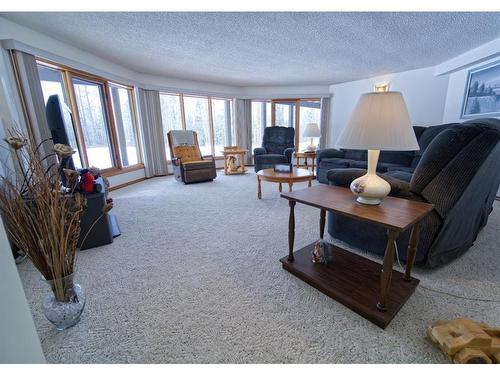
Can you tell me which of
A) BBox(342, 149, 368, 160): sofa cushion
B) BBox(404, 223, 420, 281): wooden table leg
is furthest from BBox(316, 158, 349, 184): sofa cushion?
Answer: BBox(404, 223, 420, 281): wooden table leg

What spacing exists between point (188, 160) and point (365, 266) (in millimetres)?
3850

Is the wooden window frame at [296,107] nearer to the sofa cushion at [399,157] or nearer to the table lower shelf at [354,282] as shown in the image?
the sofa cushion at [399,157]

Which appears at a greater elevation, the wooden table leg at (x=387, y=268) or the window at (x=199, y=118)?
the window at (x=199, y=118)

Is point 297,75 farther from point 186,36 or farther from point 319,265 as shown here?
point 319,265

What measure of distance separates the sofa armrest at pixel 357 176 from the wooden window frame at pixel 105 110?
3442 mm

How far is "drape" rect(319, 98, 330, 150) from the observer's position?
18.1 feet

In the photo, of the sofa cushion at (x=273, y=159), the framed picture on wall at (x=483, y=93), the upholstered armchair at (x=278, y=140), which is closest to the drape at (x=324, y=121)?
the upholstered armchair at (x=278, y=140)

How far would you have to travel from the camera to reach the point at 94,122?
12.1 ft

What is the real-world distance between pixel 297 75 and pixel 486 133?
12.5 feet

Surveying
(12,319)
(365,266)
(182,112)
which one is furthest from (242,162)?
(12,319)

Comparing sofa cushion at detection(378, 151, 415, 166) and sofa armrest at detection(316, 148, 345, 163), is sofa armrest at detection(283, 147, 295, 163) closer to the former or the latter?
sofa armrest at detection(316, 148, 345, 163)

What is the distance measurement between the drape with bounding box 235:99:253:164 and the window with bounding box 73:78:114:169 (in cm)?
301

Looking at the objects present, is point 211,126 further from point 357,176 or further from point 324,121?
point 357,176

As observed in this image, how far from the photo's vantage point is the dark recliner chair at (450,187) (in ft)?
4.18
